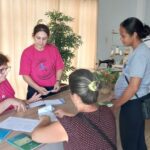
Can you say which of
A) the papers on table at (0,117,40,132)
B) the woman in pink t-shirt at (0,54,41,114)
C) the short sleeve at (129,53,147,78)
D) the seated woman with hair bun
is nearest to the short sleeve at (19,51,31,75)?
the woman in pink t-shirt at (0,54,41,114)

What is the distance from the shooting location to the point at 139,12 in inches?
236

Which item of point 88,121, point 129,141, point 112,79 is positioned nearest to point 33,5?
point 112,79

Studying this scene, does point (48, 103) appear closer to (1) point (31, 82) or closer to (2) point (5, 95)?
(2) point (5, 95)

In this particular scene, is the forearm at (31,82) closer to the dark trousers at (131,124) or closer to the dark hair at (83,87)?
the dark trousers at (131,124)

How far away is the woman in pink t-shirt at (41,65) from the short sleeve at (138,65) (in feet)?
3.27

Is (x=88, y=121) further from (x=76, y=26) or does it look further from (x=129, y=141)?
(x=76, y=26)

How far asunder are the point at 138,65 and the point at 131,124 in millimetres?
480

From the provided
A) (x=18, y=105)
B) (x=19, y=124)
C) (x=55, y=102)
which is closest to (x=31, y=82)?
(x=55, y=102)

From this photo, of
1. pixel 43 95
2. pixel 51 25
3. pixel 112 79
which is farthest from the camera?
pixel 51 25

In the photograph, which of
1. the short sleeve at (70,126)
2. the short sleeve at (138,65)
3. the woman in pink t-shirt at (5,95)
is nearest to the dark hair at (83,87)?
the short sleeve at (70,126)

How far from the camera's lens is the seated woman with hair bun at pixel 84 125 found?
134 centimetres

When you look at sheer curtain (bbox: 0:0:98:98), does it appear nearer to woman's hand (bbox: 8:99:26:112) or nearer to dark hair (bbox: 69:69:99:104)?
woman's hand (bbox: 8:99:26:112)

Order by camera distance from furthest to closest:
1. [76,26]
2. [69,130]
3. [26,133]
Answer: [76,26], [26,133], [69,130]

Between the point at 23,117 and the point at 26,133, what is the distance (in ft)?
1.03
